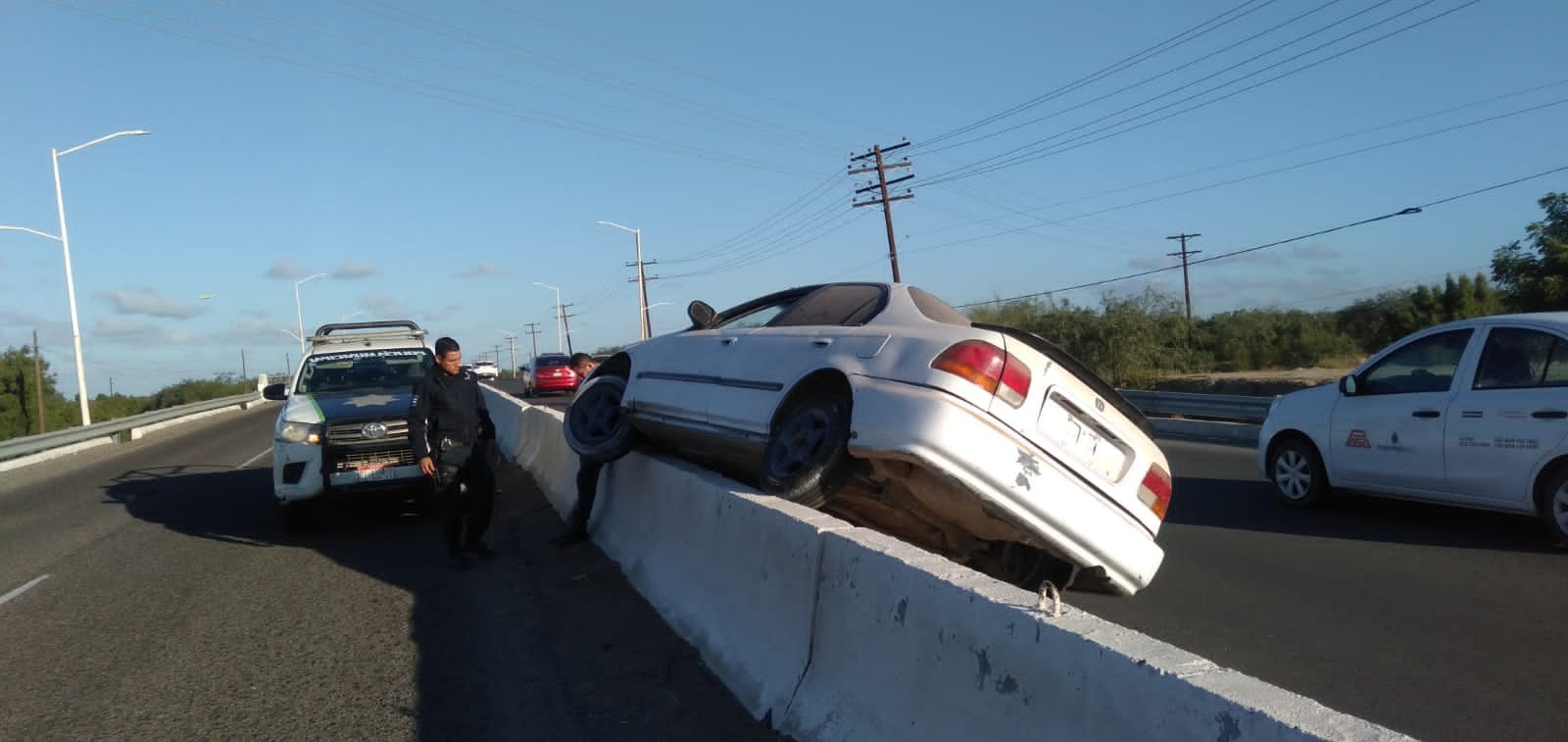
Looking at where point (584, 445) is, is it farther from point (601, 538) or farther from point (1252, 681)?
point (1252, 681)

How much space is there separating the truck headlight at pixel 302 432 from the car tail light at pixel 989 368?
6.60m

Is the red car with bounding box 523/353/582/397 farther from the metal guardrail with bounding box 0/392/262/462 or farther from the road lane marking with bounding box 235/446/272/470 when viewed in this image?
the road lane marking with bounding box 235/446/272/470

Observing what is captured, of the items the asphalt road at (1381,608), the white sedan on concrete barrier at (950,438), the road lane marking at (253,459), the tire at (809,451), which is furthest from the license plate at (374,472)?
the road lane marking at (253,459)

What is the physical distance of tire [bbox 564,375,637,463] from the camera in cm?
796

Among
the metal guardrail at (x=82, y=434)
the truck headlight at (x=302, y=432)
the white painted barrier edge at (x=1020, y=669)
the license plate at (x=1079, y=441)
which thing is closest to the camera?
the white painted barrier edge at (x=1020, y=669)

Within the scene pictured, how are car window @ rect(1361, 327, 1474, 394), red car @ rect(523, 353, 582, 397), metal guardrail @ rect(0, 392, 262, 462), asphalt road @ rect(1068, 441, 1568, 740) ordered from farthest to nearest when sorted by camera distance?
1. red car @ rect(523, 353, 582, 397)
2. metal guardrail @ rect(0, 392, 262, 462)
3. car window @ rect(1361, 327, 1474, 394)
4. asphalt road @ rect(1068, 441, 1568, 740)

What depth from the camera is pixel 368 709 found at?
15.9 feet

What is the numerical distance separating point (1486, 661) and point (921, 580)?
3512 mm

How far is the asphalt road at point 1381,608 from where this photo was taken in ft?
15.3

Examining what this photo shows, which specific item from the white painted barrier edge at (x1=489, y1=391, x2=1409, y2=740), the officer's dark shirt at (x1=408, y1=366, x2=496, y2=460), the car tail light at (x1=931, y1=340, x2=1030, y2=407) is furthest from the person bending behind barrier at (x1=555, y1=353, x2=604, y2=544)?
the car tail light at (x1=931, y1=340, x2=1030, y2=407)

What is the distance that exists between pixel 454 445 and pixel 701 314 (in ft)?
7.46

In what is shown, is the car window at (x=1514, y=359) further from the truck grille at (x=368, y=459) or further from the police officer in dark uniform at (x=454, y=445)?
the truck grille at (x=368, y=459)

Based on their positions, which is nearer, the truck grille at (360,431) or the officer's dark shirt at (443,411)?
the officer's dark shirt at (443,411)

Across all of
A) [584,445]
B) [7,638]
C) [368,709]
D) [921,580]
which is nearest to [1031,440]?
[921,580]
